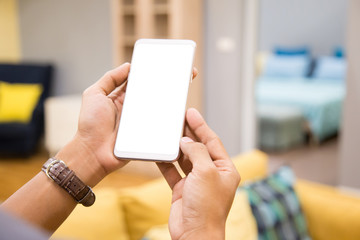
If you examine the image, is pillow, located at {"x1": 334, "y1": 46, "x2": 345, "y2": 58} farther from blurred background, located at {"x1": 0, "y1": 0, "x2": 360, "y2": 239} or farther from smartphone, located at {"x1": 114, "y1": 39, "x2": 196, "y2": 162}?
smartphone, located at {"x1": 114, "y1": 39, "x2": 196, "y2": 162}

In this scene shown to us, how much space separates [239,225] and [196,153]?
0.69 metres

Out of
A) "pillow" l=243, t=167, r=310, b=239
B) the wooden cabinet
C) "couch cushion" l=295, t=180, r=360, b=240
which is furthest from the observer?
the wooden cabinet

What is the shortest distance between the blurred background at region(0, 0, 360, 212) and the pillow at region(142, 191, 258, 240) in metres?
1.36

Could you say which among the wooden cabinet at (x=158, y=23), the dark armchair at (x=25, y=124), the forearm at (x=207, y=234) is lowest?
the dark armchair at (x=25, y=124)

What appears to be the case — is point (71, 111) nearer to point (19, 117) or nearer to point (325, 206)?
point (19, 117)

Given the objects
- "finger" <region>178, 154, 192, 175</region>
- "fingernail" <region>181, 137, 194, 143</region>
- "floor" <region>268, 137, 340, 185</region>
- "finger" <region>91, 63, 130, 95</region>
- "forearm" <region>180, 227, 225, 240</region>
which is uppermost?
"finger" <region>91, 63, 130, 95</region>

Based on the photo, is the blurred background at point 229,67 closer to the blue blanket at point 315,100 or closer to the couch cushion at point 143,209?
the blue blanket at point 315,100

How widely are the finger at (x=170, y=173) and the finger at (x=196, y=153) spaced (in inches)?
2.1

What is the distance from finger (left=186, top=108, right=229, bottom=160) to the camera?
19.7 inches

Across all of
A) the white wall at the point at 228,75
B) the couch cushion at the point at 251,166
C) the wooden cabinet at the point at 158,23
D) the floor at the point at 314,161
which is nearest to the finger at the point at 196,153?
the couch cushion at the point at 251,166

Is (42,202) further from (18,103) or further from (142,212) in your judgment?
(18,103)

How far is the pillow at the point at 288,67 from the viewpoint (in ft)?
14.4

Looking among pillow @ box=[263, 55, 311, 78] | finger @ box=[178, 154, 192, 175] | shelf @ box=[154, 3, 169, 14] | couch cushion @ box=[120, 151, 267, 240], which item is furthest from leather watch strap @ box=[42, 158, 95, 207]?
pillow @ box=[263, 55, 311, 78]

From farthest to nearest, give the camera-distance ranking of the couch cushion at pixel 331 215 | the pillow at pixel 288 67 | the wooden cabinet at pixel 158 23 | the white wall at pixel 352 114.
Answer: the pillow at pixel 288 67 → the wooden cabinet at pixel 158 23 → the white wall at pixel 352 114 → the couch cushion at pixel 331 215
